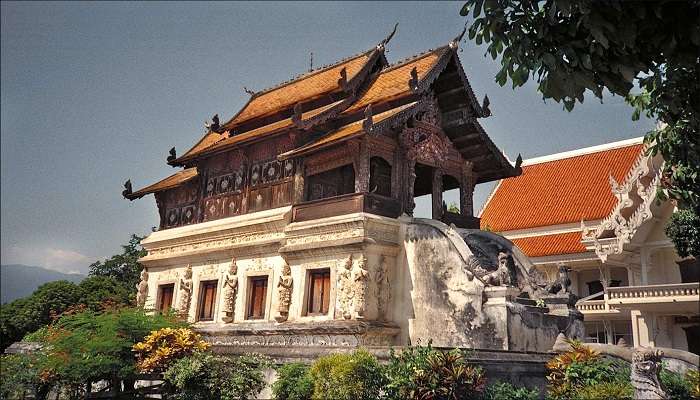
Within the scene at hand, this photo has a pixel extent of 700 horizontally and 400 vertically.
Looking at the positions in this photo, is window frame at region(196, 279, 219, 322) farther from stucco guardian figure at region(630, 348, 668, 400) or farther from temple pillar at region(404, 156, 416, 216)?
stucco guardian figure at region(630, 348, 668, 400)

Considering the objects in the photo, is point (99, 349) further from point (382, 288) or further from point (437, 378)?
point (437, 378)

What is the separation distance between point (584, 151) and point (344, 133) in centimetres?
1940

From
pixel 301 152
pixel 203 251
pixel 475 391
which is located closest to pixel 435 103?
pixel 301 152

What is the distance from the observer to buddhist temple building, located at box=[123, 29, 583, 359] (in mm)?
14320

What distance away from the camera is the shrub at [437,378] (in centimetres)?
945

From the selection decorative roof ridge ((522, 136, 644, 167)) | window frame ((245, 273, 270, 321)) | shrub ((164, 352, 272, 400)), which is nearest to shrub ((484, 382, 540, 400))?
shrub ((164, 352, 272, 400))

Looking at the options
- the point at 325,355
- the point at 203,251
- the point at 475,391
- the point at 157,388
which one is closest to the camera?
the point at 475,391

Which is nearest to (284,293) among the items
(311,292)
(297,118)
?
(311,292)

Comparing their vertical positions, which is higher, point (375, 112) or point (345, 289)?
point (375, 112)

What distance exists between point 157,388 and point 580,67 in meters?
11.0

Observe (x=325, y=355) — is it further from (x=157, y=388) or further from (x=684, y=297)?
(x=684, y=297)

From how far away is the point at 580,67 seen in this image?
7.02 m

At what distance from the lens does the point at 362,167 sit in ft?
51.9

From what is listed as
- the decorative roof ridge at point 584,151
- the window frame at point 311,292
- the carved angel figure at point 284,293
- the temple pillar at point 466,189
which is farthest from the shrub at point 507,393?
the decorative roof ridge at point 584,151
